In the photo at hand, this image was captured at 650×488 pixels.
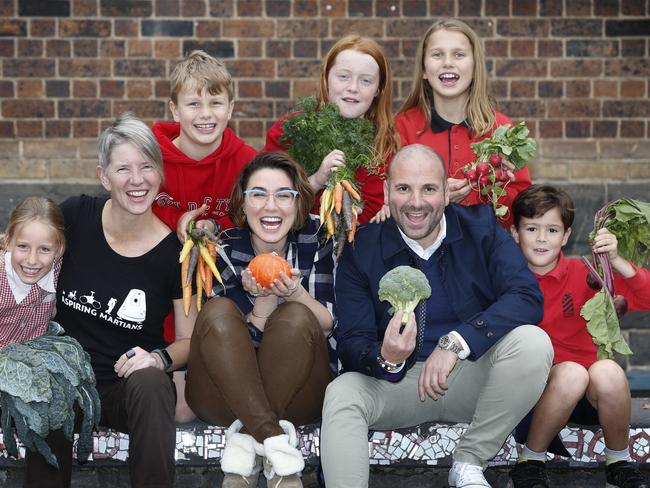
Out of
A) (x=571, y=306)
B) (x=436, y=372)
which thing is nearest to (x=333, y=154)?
(x=436, y=372)

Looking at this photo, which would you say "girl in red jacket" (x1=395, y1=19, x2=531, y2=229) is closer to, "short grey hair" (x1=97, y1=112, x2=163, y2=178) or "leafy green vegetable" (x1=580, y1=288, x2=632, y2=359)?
"leafy green vegetable" (x1=580, y1=288, x2=632, y2=359)

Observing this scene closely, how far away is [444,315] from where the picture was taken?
13.4ft

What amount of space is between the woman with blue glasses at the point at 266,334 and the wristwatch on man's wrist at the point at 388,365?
27 centimetres

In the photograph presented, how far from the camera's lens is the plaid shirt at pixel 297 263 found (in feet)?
13.8

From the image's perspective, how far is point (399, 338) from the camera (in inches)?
146

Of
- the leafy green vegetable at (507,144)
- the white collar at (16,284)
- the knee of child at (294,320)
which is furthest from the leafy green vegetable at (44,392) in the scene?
the leafy green vegetable at (507,144)

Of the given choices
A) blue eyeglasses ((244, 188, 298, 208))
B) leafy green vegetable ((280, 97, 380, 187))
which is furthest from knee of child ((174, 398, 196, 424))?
leafy green vegetable ((280, 97, 380, 187))

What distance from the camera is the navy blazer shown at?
3.96 metres

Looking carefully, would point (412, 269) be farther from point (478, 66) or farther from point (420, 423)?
point (478, 66)

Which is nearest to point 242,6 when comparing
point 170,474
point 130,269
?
point 130,269

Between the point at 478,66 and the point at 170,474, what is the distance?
2430mm

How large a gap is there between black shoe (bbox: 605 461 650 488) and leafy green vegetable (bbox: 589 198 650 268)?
0.99 metres

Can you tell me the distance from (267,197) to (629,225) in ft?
5.37

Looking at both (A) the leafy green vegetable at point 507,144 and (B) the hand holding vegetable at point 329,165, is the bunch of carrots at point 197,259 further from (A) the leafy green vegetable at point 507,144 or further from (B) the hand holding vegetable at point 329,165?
(A) the leafy green vegetable at point 507,144
